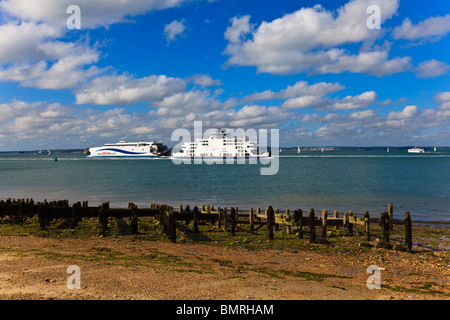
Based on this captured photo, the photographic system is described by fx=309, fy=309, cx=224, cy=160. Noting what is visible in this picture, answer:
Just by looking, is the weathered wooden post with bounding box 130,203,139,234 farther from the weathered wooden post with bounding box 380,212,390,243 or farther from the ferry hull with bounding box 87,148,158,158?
the ferry hull with bounding box 87,148,158,158

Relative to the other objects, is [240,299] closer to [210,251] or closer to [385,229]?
[210,251]

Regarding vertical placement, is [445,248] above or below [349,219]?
below

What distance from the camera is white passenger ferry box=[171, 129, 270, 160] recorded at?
134 meters

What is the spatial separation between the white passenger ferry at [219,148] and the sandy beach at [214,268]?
387 ft

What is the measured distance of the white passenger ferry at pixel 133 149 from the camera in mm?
160750

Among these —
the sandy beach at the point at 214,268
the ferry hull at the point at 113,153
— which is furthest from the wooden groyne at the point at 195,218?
the ferry hull at the point at 113,153

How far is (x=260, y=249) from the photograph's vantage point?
1416 cm

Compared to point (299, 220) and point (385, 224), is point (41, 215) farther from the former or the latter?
point (385, 224)

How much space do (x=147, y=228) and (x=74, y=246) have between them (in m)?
4.23

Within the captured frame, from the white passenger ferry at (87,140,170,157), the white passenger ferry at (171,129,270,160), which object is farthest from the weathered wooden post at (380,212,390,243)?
the white passenger ferry at (87,140,170,157)

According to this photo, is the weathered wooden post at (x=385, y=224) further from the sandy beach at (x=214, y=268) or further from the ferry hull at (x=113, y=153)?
the ferry hull at (x=113, y=153)
